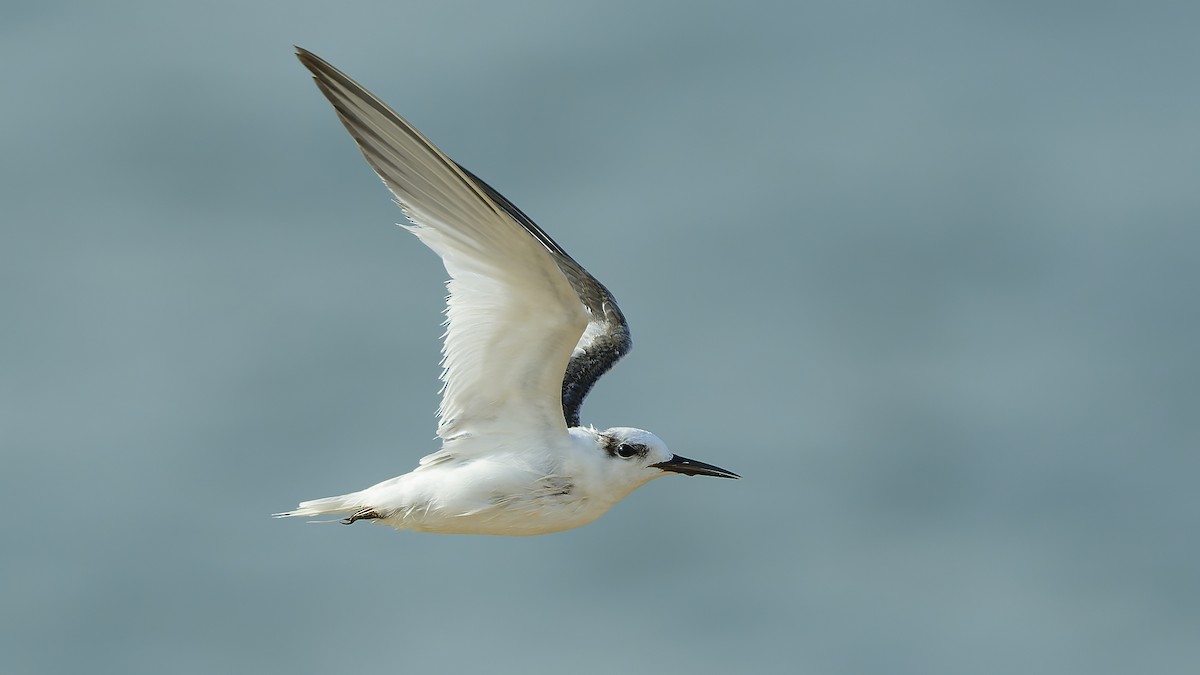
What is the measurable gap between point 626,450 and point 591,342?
1.86 meters

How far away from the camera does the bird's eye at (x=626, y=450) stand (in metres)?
12.7

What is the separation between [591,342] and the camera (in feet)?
47.1

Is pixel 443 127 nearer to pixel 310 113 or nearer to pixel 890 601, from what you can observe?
pixel 310 113

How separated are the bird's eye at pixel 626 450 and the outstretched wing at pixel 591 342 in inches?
45.1

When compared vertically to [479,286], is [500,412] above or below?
below

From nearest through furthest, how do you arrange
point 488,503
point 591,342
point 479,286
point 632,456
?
1. point 488,503
2. point 479,286
3. point 632,456
4. point 591,342

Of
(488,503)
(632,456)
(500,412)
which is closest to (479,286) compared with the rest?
(500,412)

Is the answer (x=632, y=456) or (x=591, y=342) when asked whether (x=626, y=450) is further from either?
(x=591, y=342)

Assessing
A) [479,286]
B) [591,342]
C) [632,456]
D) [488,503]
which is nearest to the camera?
[488,503]

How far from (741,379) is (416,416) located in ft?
25.7

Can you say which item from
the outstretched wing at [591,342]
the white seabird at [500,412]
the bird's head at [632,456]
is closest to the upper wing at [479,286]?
the white seabird at [500,412]

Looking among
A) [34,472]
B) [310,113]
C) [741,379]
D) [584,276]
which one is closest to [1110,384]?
[741,379]

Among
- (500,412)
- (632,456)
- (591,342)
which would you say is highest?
(591,342)

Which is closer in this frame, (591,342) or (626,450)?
(626,450)
